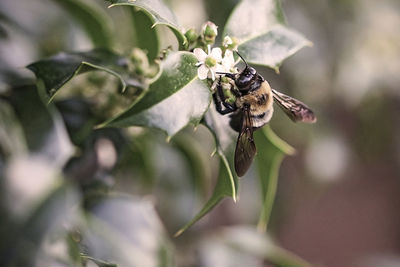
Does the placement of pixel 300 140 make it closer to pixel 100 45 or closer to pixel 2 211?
pixel 100 45

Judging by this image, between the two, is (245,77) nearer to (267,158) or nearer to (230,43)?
(230,43)

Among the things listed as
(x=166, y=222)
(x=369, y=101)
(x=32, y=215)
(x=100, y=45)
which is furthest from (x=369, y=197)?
(x=32, y=215)

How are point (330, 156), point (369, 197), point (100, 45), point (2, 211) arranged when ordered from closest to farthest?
1. point (2, 211)
2. point (100, 45)
3. point (330, 156)
4. point (369, 197)

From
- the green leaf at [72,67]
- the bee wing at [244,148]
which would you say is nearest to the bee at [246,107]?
the bee wing at [244,148]

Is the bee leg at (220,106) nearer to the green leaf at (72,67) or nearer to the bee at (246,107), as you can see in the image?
the bee at (246,107)

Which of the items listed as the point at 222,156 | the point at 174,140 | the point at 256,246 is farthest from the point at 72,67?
the point at 256,246

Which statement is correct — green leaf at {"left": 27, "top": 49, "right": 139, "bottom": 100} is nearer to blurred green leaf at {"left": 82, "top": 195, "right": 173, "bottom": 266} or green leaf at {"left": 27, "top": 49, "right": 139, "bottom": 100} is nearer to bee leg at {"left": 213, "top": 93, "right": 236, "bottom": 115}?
bee leg at {"left": 213, "top": 93, "right": 236, "bottom": 115}
